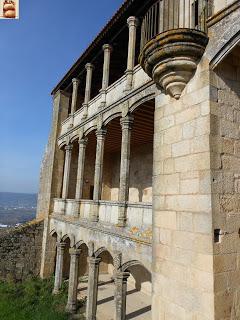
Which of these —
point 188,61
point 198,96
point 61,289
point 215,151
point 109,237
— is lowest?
point 61,289

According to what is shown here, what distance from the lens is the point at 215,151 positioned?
4508 mm

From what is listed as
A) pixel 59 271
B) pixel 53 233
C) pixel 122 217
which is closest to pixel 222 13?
pixel 122 217

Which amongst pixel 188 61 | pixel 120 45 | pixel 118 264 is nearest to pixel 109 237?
pixel 118 264

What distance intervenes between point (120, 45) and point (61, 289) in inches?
418

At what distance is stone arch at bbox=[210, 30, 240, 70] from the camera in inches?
174

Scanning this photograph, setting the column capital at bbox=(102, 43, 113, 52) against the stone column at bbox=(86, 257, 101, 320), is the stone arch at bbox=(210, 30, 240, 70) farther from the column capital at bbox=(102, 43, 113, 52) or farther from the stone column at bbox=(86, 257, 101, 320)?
the stone column at bbox=(86, 257, 101, 320)

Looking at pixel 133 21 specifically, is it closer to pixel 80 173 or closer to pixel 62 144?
pixel 80 173

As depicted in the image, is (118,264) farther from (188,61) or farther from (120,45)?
(120,45)

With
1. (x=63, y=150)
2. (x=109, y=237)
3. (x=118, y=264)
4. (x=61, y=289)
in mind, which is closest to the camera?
(x=118, y=264)

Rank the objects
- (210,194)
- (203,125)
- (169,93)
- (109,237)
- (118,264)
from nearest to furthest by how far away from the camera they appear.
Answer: (210,194), (203,125), (169,93), (118,264), (109,237)

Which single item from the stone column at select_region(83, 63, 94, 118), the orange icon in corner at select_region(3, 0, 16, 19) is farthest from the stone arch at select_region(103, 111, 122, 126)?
the orange icon in corner at select_region(3, 0, 16, 19)

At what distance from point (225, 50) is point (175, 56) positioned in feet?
2.57

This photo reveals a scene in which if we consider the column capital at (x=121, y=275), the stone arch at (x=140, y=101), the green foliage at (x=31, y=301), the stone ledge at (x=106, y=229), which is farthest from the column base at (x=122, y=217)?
the green foliage at (x=31, y=301)

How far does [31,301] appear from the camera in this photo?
39.3 ft
